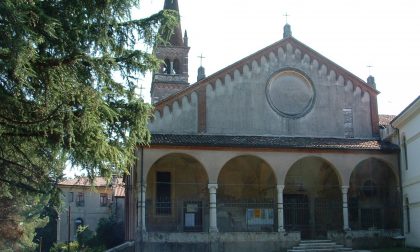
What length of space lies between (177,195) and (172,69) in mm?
18844

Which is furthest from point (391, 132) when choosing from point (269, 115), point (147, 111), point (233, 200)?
point (147, 111)

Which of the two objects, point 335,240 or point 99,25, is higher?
point 99,25

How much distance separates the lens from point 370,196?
28656 mm

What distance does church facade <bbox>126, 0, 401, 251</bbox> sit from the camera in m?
25.7

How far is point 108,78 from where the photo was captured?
1195 cm

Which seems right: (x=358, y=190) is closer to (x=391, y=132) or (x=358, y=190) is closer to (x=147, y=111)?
(x=391, y=132)

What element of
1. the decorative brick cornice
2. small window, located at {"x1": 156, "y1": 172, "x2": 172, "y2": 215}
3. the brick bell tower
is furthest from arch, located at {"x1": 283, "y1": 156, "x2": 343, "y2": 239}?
the brick bell tower

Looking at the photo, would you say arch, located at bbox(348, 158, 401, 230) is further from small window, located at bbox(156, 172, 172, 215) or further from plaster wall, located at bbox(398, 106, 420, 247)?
small window, located at bbox(156, 172, 172, 215)

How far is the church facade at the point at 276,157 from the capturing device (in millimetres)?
25656

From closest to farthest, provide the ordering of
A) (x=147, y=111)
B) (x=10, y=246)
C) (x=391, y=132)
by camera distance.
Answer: (x=147, y=111) < (x=391, y=132) < (x=10, y=246)

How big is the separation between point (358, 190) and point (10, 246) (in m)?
20.8

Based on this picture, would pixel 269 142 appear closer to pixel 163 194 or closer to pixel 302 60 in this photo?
pixel 302 60

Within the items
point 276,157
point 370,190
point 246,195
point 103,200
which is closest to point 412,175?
point 370,190

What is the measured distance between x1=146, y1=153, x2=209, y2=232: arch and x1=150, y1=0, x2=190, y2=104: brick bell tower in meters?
16.7
